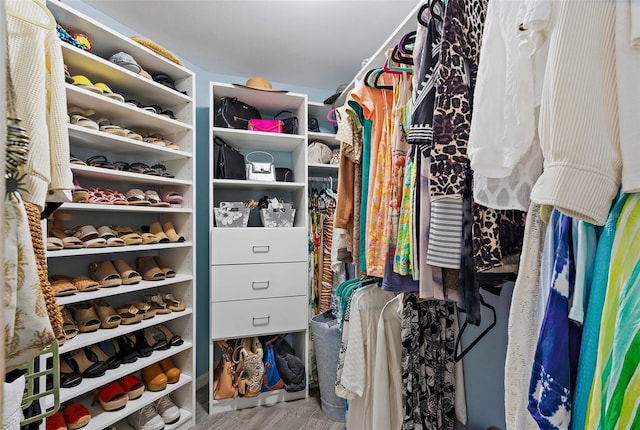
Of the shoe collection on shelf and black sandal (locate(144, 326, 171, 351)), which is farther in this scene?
black sandal (locate(144, 326, 171, 351))

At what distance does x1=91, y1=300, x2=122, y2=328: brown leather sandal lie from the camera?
140 centimetres

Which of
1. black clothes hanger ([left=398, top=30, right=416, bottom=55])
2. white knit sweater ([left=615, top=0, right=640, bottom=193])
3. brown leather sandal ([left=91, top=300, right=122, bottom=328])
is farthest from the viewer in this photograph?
brown leather sandal ([left=91, top=300, right=122, bottom=328])

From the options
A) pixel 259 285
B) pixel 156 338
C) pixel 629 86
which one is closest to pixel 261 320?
pixel 259 285

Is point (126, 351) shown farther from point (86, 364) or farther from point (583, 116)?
point (583, 116)

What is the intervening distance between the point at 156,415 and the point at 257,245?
1.03 meters

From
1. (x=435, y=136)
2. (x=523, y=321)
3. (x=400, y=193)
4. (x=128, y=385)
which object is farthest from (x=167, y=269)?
(x=523, y=321)

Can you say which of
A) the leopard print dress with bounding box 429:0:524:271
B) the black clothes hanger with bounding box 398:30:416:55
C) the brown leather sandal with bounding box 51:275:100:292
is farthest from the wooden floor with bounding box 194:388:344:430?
the black clothes hanger with bounding box 398:30:416:55

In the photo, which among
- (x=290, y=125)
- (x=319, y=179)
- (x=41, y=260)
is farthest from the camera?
(x=319, y=179)

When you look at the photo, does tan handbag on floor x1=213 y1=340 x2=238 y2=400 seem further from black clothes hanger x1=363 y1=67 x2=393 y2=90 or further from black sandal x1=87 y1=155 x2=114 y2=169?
black clothes hanger x1=363 y1=67 x2=393 y2=90

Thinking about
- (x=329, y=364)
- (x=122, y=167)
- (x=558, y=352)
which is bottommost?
(x=329, y=364)

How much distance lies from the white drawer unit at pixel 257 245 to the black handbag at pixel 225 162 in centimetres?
37

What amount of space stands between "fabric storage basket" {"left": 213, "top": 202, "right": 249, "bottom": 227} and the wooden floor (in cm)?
116

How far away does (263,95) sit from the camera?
2061 mm

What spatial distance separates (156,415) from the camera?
156 centimetres
